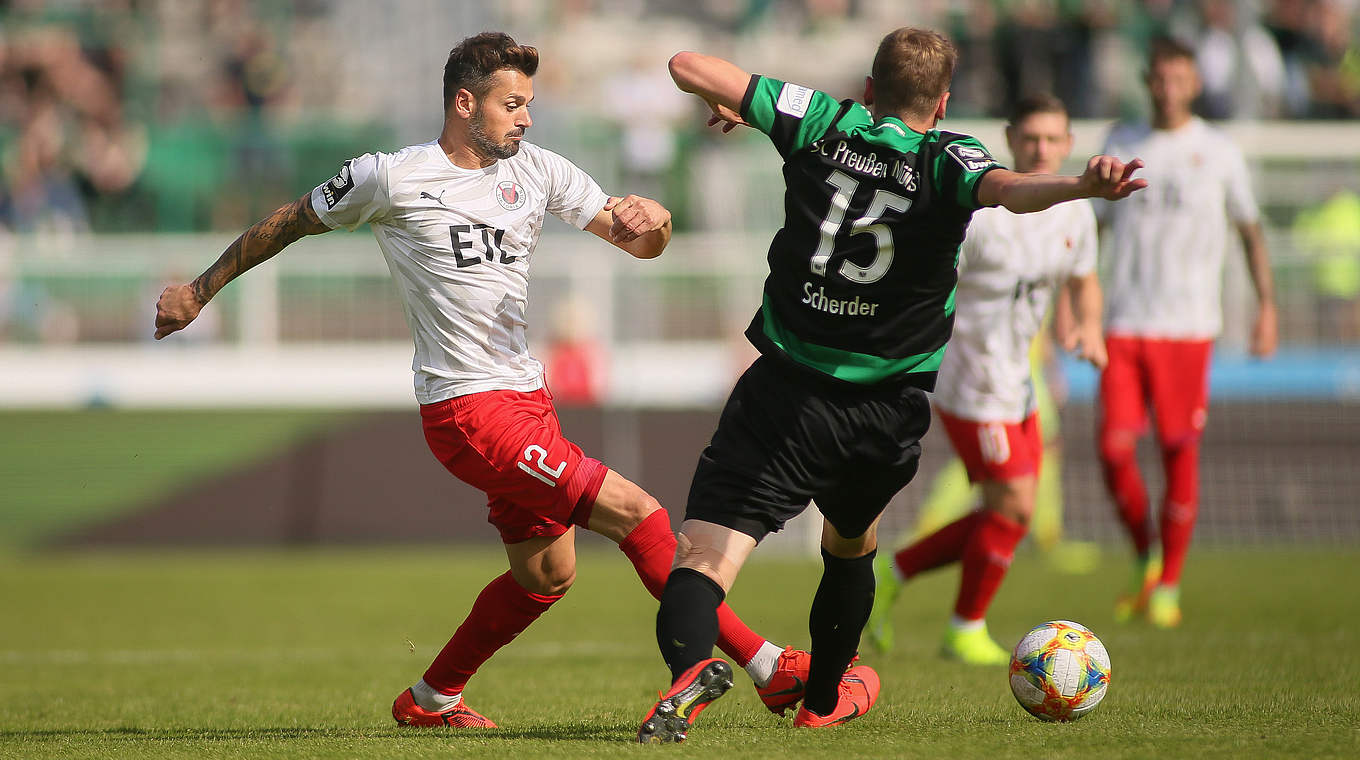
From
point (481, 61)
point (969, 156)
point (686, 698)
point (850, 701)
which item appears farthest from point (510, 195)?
point (850, 701)

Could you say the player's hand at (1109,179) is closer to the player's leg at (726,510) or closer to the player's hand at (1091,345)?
the player's leg at (726,510)

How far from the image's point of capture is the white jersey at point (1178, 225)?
834 centimetres

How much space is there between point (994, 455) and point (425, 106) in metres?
15.1

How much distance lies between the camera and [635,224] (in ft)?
15.9

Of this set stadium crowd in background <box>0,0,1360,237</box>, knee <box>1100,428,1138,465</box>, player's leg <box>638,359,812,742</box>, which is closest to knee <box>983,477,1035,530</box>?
knee <box>1100,428,1138,465</box>

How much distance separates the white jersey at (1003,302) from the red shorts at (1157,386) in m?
1.41

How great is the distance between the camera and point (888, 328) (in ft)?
14.7

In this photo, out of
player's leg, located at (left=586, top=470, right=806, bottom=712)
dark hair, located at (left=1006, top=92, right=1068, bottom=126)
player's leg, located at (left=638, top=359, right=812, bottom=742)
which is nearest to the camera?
player's leg, located at (left=638, top=359, right=812, bottom=742)

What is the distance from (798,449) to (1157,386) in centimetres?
440

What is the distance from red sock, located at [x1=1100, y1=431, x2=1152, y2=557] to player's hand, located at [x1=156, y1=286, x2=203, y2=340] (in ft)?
16.5

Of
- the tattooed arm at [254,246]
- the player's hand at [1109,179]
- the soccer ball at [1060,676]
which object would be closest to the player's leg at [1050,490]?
the soccer ball at [1060,676]

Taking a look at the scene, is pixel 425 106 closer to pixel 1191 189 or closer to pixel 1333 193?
pixel 1333 193

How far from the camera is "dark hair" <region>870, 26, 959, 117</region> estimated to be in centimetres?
444

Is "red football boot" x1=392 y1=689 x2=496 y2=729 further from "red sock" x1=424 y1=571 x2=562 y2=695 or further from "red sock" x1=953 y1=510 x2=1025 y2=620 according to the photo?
"red sock" x1=953 y1=510 x2=1025 y2=620
